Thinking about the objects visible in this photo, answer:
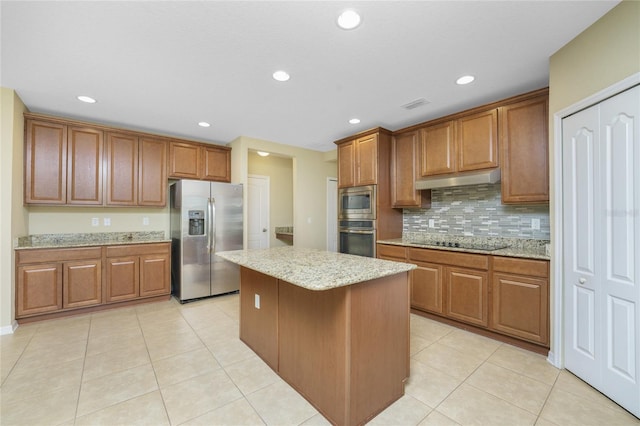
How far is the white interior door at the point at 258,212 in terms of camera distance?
5324 mm

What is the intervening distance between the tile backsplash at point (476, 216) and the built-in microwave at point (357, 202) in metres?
0.66

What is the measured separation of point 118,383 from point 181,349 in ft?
1.82

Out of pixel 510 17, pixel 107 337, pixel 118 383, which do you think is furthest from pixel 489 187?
pixel 107 337

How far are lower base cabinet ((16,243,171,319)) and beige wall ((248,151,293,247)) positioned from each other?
214 centimetres

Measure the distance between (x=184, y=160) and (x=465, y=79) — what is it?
383cm

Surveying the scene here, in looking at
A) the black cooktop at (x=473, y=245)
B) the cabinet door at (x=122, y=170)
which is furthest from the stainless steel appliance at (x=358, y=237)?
the cabinet door at (x=122, y=170)

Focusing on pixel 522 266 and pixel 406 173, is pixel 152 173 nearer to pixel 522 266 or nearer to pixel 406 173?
pixel 406 173

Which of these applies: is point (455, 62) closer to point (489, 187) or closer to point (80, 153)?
point (489, 187)

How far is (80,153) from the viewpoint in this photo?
3.48 meters

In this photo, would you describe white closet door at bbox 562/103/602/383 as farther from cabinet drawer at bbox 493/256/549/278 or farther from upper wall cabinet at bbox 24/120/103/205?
upper wall cabinet at bbox 24/120/103/205

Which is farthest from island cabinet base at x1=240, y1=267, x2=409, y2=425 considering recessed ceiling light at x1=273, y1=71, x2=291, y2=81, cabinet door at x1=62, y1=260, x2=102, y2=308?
cabinet door at x1=62, y1=260, x2=102, y2=308

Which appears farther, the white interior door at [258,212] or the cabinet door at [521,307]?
the white interior door at [258,212]

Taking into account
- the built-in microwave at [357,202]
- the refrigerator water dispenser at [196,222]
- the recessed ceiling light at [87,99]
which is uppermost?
the recessed ceiling light at [87,99]

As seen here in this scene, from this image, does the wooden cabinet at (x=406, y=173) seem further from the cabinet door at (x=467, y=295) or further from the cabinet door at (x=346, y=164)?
the cabinet door at (x=467, y=295)
